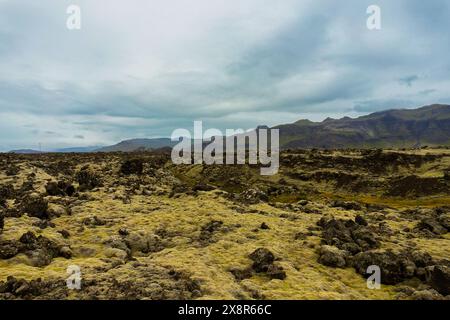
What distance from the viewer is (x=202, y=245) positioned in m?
38.2

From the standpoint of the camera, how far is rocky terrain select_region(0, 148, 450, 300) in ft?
88.4

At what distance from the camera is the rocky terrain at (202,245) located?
2694cm

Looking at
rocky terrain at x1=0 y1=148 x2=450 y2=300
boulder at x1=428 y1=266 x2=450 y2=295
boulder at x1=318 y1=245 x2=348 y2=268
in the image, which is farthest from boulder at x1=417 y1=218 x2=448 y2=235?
boulder at x1=428 y1=266 x2=450 y2=295

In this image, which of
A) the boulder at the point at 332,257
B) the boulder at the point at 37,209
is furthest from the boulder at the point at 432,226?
the boulder at the point at 37,209

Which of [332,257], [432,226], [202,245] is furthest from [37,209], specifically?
[432,226]

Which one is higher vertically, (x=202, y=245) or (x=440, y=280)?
(x=202, y=245)

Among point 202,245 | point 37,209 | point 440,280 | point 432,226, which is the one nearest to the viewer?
point 440,280

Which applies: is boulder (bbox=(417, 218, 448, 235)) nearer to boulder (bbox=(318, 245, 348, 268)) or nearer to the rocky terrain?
the rocky terrain

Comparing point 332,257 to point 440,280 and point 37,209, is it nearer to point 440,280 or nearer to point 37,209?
point 440,280

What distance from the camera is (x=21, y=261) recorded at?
30.0 metres

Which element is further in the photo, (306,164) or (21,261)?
(306,164)
